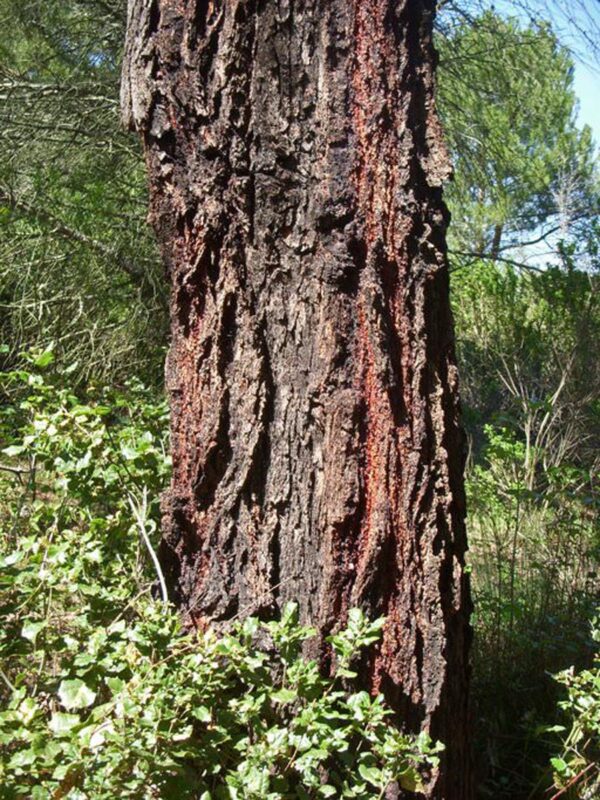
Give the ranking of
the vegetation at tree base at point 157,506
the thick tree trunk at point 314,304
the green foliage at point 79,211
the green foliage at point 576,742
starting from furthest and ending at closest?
1. the green foliage at point 79,211
2. the green foliage at point 576,742
3. the thick tree trunk at point 314,304
4. the vegetation at tree base at point 157,506

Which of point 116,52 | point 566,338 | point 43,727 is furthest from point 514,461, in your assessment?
point 43,727

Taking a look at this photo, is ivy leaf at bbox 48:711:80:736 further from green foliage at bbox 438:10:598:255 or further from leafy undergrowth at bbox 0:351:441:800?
green foliage at bbox 438:10:598:255

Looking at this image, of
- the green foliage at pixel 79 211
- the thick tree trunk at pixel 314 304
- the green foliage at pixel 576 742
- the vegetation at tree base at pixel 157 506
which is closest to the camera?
the vegetation at tree base at pixel 157 506

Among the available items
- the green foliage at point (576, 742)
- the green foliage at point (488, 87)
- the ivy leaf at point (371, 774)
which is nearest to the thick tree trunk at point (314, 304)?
the ivy leaf at point (371, 774)

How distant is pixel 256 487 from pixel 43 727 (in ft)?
2.33

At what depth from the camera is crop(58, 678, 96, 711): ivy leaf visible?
1.85 metres

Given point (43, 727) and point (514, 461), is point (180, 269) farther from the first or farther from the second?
point (514, 461)

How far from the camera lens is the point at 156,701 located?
1.80 metres

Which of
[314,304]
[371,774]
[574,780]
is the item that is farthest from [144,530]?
[574,780]

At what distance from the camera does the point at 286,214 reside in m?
2.23

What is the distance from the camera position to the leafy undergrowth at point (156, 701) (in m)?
1.76

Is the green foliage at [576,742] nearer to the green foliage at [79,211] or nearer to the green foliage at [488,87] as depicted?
the green foliage at [488,87]

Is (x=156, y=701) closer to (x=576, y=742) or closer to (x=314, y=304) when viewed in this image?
(x=314, y=304)

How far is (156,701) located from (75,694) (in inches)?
6.9
